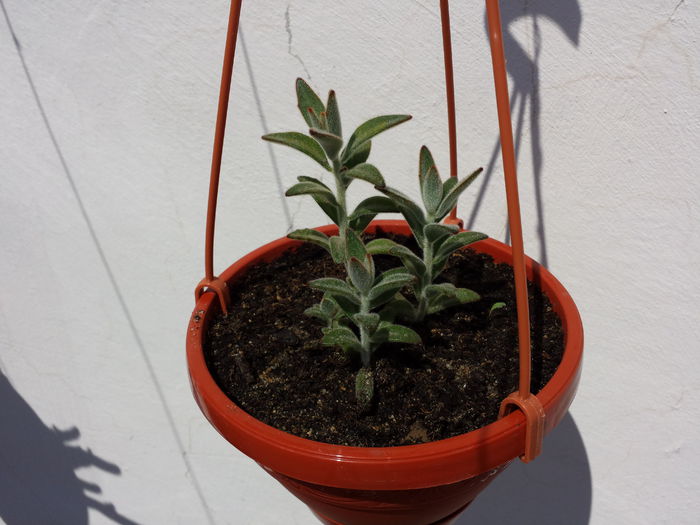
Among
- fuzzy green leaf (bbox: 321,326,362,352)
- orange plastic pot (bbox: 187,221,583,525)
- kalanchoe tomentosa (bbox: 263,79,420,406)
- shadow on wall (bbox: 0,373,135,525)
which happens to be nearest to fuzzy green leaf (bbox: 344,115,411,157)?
kalanchoe tomentosa (bbox: 263,79,420,406)

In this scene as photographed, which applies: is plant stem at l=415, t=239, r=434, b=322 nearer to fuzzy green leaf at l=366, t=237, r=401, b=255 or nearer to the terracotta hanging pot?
fuzzy green leaf at l=366, t=237, r=401, b=255

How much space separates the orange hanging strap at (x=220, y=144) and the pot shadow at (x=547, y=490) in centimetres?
77

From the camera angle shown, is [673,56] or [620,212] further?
[620,212]

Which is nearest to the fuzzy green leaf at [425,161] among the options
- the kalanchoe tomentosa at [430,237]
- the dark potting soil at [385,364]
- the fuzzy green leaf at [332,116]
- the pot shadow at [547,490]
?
the kalanchoe tomentosa at [430,237]

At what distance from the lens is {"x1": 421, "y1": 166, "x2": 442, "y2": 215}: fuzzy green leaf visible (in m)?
0.74

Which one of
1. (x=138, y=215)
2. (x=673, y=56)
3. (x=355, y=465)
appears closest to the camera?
(x=355, y=465)

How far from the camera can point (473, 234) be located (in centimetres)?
73

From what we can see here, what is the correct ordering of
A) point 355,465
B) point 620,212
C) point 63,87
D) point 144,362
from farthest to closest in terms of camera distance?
point 144,362
point 63,87
point 620,212
point 355,465

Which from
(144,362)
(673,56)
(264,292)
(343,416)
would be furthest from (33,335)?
(673,56)

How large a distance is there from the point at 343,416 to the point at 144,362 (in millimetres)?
899

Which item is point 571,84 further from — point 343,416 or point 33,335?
point 33,335

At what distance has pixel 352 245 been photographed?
686mm

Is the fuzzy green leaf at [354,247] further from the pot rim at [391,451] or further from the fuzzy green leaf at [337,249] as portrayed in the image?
the pot rim at [391,451]

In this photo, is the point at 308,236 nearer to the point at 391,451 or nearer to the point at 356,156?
the point at 356,156
